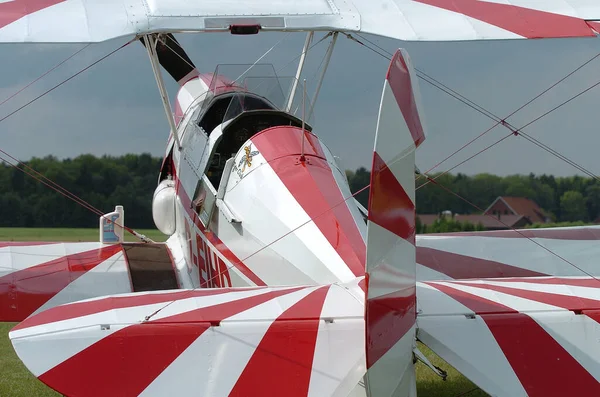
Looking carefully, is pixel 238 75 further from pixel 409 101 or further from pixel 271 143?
pixel 409 101

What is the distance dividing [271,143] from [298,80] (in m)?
1.88

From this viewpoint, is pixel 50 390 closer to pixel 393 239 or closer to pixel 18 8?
pixel 18 8

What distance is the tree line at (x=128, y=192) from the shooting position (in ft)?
57.3

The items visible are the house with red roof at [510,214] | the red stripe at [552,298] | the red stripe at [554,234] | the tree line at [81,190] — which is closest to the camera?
the red stripe at [552,298]

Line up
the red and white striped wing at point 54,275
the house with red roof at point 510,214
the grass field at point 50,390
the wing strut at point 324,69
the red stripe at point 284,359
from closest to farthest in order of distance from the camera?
1. the red stripe at point 284,359
2. the grass field at point 50,390
3. the red and white striped wing at point 54,275
4. the wing strut at point 324,69
5. the house with red roof at point 510,214

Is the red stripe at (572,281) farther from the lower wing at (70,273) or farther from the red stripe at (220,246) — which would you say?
the lower wing at (70,273)

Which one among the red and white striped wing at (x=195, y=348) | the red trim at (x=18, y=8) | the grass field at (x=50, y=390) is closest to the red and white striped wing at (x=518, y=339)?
the red and white striped wing at (x=195, y=348)

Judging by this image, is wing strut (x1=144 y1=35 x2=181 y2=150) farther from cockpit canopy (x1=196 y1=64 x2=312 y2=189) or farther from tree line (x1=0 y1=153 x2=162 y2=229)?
tree line (x1=0 y1=153 x2=162 y2=229)

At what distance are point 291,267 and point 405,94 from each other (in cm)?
147

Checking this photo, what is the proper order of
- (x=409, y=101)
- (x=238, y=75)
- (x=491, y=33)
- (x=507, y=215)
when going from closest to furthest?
(x=409, y=101) < (x=491, y=33) < (x=238, y=75) < (x=507, y=215)

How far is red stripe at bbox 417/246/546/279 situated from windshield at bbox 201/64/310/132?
1600 mm

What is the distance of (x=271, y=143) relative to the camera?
4836mm

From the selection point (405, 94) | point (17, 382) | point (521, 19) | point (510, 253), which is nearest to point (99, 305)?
point (405, 94)

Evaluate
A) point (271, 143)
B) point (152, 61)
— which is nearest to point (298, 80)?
point (152, 61)
